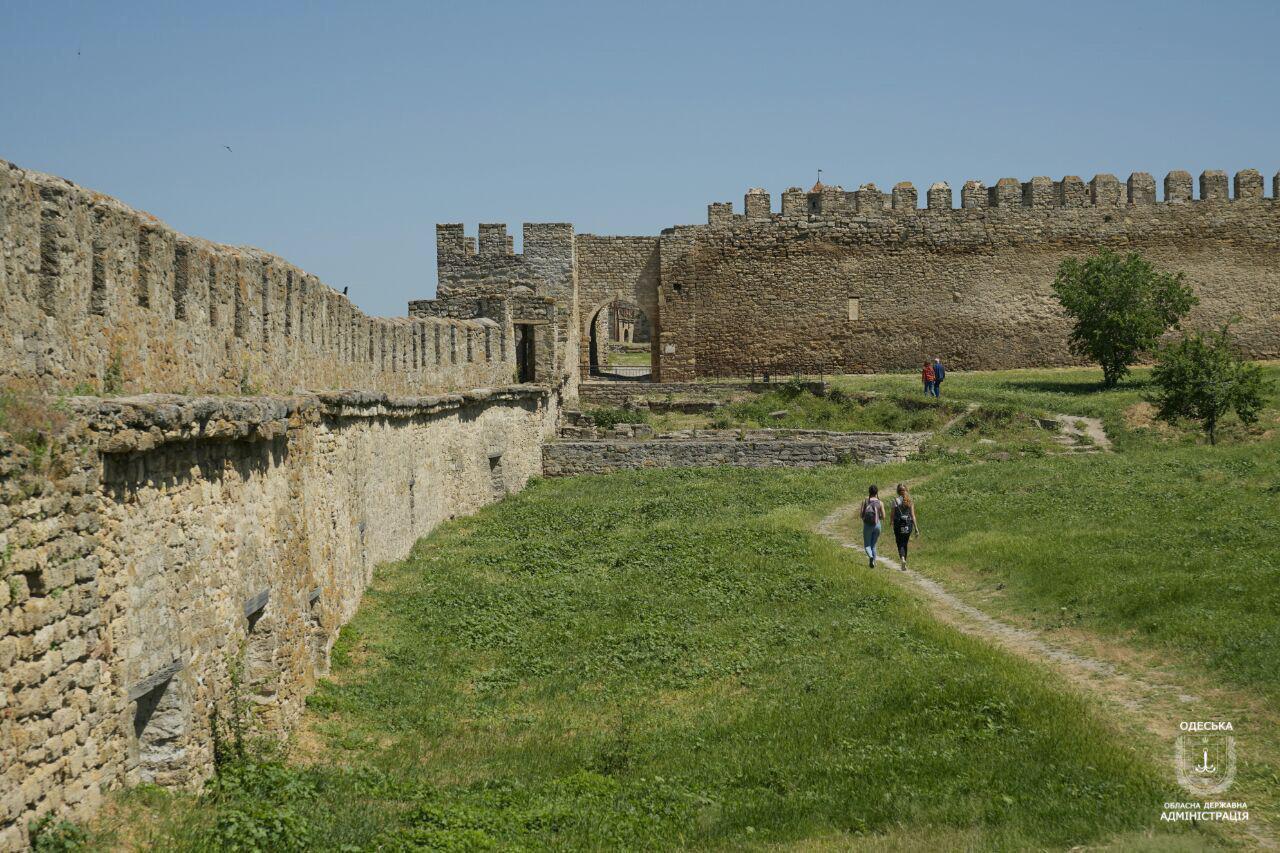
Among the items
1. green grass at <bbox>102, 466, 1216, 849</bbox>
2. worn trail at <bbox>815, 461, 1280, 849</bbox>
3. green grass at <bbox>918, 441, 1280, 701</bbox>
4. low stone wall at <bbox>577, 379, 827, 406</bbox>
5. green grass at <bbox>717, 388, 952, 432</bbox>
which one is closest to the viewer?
green grass at <bbox>102, 466, 1216, 849</bbox>

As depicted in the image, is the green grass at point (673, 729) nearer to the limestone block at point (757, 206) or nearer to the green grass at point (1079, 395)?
the green grass at point (1079, 395)

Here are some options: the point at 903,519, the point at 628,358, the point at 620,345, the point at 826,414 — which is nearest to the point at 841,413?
the point at 826,414

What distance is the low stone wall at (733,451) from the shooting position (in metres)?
22.5

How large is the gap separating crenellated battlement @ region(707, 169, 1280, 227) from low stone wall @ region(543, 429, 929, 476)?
34.9ft

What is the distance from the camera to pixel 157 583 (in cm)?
625

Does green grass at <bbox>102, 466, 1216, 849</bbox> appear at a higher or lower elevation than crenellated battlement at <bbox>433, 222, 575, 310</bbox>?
lower

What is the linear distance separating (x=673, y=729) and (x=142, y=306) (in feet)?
14.0

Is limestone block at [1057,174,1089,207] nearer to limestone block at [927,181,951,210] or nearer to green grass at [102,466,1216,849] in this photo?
limestone block at [927,181,951,210]

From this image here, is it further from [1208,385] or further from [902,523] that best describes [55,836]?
[1208,385]

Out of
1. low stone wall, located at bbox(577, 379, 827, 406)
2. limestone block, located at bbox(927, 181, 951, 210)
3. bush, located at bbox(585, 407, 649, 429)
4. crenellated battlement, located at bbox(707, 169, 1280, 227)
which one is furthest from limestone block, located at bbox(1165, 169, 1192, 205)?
bush, located at bbox(585, 407, 649, 429)

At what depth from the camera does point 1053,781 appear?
7.08 meters

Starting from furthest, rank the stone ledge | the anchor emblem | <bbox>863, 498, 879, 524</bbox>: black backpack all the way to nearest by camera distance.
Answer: <bbox>863, 498, 879, 524</bbox>: black backpack → the anchor emblem → the stone ledge

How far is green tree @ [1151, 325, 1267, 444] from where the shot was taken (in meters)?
20.6

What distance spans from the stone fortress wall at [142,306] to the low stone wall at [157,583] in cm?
30
